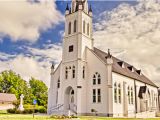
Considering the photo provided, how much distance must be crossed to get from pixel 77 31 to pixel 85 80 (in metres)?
9.21

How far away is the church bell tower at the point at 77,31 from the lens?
39.3m

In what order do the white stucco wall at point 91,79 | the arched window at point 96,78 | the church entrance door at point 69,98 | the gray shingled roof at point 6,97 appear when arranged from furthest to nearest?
the gray shingled roof at point 6,97
the church entrance door at point 69,98
the arched window at point 96,78
the white stucco wall at point 91,79

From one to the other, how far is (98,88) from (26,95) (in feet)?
160

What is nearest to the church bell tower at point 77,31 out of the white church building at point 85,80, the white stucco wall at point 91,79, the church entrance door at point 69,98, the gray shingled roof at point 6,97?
the white church building at point 85,80

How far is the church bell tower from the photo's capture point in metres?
39.3

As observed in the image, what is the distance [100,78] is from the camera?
37250 mm

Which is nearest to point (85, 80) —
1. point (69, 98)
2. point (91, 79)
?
point (91, 79)

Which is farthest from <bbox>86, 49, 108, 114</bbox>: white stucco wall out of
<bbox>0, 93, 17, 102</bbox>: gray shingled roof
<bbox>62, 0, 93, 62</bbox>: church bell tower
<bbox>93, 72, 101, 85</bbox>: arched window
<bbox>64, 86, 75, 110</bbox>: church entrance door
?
<bbox>0, 93, 17, 102</bbox>: gray shingled roof

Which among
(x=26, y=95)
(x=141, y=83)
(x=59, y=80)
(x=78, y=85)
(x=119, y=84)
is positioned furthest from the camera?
(x=26, y=95)

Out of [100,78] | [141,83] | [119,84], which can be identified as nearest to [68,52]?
[100,78]

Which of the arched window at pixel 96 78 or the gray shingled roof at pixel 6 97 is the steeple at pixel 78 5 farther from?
the gray shingled roof at pixel 6 97

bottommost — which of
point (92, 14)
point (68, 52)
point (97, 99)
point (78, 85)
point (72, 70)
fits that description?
point (97, 99)

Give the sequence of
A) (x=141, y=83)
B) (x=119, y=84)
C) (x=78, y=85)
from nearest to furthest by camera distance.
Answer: (x=78, y=85)
(x=119, y=84)
(x=141, y=83)

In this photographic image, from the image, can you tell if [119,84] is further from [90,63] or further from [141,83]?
[141,83]
